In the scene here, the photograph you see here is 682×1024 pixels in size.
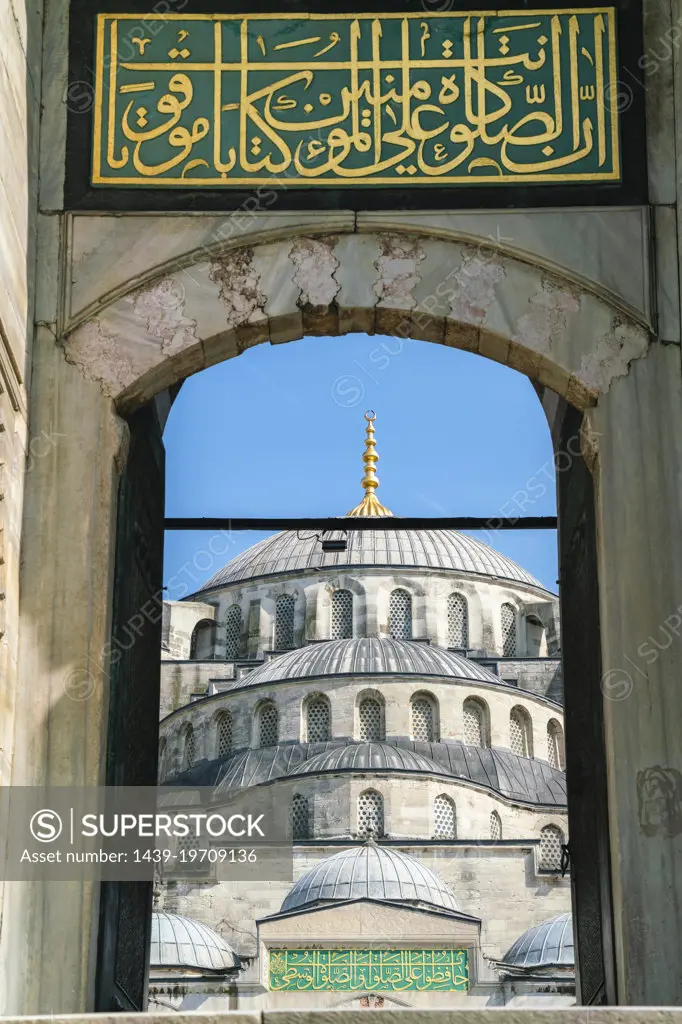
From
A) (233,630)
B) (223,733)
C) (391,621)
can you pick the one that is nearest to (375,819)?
(223,733)

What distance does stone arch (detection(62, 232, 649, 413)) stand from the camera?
793 cm

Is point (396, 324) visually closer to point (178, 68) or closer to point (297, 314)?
point (297, 314)

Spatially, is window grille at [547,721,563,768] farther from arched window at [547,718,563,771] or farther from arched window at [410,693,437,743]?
arched window at [410,693,437,743]

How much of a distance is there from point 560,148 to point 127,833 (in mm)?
3443

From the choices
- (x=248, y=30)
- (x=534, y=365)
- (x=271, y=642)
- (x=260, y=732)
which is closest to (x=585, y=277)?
(x=534, y=365)

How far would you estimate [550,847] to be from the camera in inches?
2458

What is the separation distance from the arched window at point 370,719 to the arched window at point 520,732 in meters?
4.90

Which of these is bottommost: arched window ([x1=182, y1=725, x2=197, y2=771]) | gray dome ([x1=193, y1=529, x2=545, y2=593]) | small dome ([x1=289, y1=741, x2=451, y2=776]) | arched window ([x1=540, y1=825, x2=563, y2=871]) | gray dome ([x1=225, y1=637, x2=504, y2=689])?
arched window ([x1=540, y1=825, x2=563, y2=871])

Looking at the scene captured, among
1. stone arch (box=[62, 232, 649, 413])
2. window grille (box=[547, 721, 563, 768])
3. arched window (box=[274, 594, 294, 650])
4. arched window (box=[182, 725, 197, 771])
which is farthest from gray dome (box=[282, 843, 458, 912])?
stone arch (box=[62, 232, 649, 413])

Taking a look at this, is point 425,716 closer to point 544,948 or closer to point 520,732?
point 520,732

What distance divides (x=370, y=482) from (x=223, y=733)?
40.5 feet

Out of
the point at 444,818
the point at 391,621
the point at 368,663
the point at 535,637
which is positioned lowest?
the point at 444,818

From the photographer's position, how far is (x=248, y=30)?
332 inches

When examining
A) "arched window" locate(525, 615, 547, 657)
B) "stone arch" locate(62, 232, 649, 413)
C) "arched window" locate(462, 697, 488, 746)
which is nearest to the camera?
Result: "stone arch" locate(62, 232, 649, 413)
